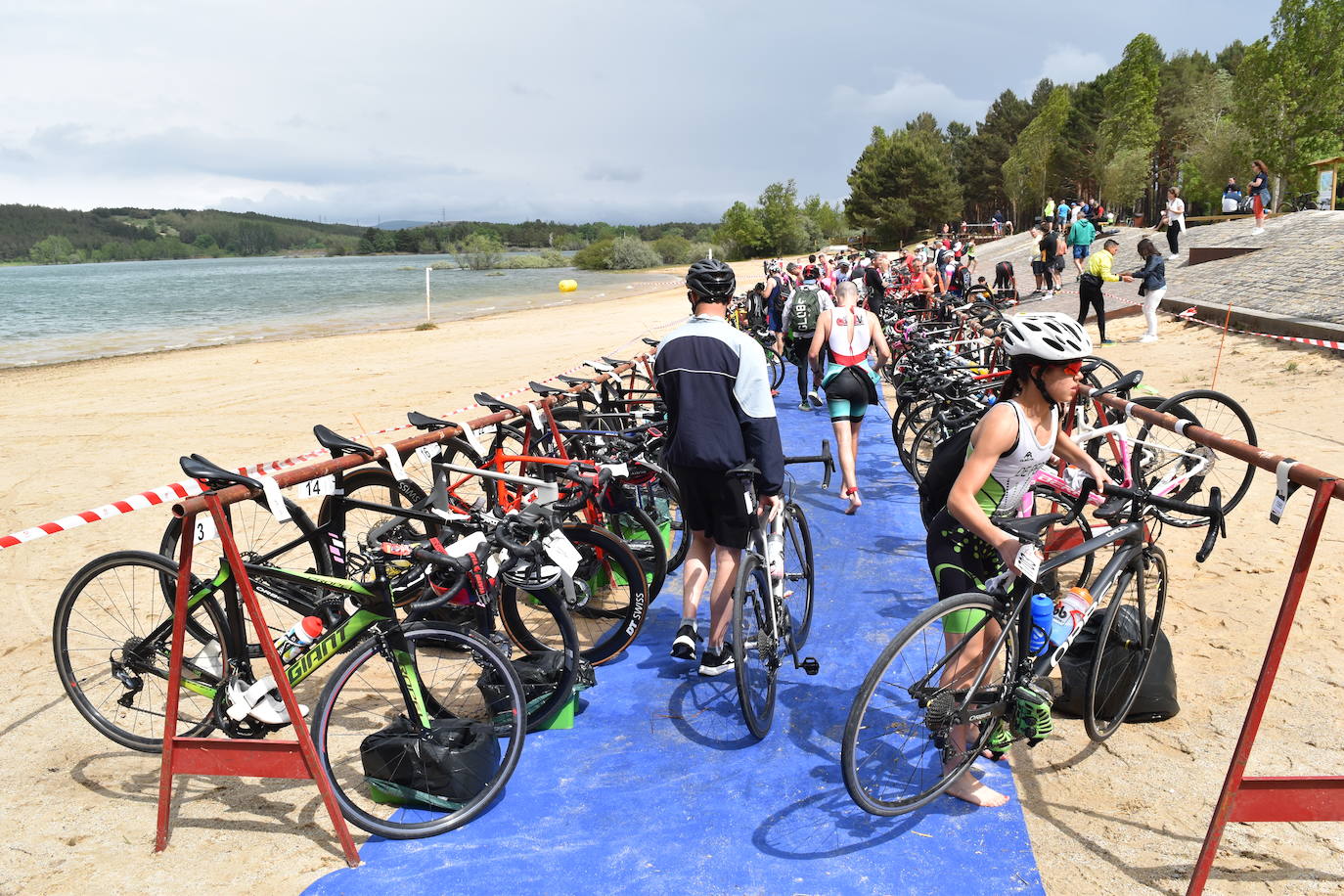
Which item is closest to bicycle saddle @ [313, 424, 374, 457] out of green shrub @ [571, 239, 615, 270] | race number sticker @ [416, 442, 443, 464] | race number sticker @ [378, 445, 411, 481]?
race number sticker @ [378, 445, 411, 481]

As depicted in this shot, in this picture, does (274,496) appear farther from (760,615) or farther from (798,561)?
(798,561)

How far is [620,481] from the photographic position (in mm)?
5387

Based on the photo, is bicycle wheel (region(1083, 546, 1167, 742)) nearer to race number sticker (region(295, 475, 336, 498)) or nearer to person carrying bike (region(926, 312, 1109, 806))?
person carrying bike (region(926, 312, 1109, 806))

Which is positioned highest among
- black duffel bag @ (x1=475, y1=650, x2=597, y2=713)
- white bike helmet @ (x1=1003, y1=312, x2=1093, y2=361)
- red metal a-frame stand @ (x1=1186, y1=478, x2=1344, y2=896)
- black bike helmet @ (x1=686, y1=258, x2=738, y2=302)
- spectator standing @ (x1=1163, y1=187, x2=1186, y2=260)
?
spectator standing @ (x1=1163, y1=187, x2=1186, y2=260)

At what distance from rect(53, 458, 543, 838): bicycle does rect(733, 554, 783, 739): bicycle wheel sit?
957 millimetres

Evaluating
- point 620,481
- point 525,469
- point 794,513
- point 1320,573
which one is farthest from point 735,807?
point 1320,573

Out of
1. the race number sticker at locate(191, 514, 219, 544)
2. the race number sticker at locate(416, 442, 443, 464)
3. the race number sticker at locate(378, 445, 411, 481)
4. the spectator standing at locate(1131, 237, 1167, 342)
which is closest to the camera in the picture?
the race number sticker at locate(191, 514, 219, 544)

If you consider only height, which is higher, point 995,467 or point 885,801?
point 995,467

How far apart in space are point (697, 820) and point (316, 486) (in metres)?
2.24

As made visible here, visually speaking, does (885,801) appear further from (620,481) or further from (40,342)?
(40,342)

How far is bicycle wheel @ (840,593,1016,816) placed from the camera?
9.88 ft

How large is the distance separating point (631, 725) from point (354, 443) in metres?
1.97

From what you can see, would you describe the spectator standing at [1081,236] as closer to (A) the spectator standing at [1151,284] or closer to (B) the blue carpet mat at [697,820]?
(A) the spectator standing at [1151,284]

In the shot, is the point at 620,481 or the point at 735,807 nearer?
the point at 735,807
